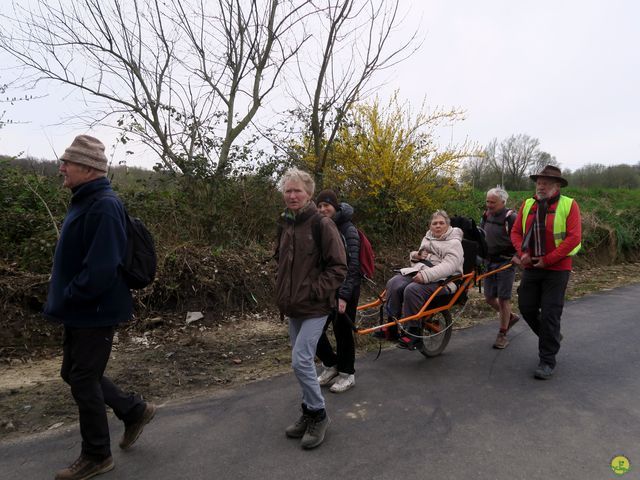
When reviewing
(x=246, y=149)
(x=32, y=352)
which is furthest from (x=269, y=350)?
(x=246, y=149)

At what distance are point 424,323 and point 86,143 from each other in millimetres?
3832

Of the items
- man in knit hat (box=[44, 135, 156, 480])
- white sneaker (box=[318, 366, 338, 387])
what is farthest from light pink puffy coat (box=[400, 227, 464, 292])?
man in knit hat (box=[44, 135, 156, 480])

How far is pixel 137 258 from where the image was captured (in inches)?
117

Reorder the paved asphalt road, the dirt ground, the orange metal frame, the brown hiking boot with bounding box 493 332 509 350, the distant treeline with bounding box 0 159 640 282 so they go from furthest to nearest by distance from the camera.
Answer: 1. the distant treeline with bounding box 0 159 640 282
2. the brown hiking boot with bounding box 493 332 509 350
3. the orange metal frame
4. the dirt ground
5. the paved asphalt road

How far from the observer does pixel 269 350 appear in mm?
5445

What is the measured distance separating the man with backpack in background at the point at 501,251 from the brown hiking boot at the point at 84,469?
449 centimetres

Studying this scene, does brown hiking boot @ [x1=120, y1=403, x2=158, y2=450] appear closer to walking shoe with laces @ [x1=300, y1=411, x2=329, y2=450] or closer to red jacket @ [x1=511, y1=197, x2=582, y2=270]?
walking shoe with laces @ [x1=300, y1=411, x2=329, y2=450]

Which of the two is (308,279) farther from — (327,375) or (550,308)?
(550,308)

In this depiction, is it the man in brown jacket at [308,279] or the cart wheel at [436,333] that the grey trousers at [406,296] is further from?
the man in brown jacket at [308,279]

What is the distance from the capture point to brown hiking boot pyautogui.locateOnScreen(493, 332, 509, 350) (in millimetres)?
5559

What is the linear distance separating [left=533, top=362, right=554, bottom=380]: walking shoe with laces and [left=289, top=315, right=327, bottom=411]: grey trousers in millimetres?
2534

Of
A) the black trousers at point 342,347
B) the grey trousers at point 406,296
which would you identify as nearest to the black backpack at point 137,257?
the black trousers at point 342,347

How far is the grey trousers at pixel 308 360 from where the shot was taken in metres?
3.32

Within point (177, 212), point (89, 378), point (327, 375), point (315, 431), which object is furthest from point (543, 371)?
point (177, 212)
